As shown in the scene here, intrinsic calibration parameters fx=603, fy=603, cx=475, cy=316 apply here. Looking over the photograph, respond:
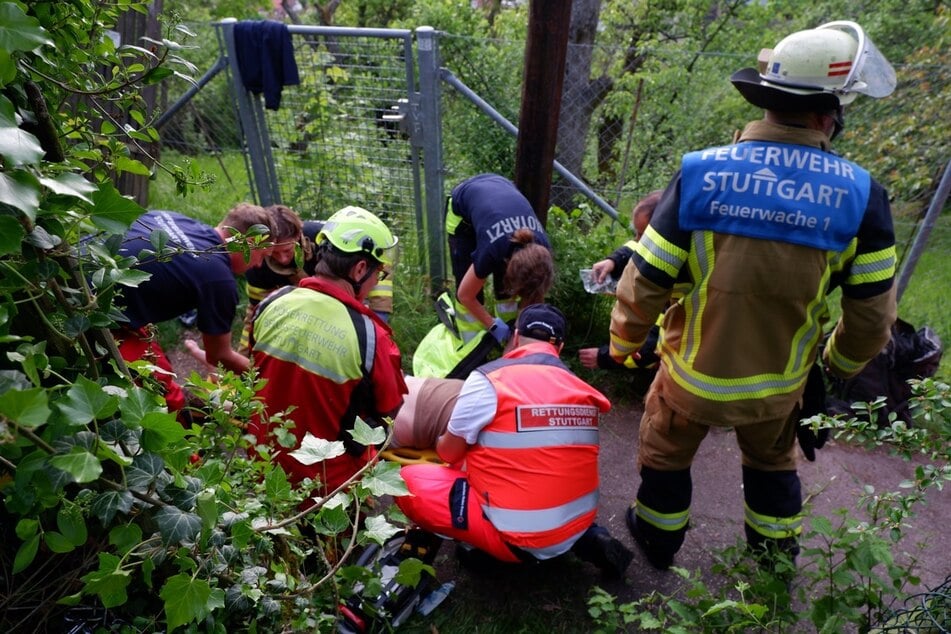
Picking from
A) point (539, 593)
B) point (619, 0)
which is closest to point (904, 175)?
point (619, 0)

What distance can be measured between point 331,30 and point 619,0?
425 centimetres

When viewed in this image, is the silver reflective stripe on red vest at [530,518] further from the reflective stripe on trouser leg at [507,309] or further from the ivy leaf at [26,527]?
the ivy leaf at [26,527]

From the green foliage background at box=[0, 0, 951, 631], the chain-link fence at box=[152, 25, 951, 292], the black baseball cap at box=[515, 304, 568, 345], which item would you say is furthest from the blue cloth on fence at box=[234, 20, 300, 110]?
the green foliage background at box=[0, 0, 951, 631]

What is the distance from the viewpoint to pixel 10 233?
620mm

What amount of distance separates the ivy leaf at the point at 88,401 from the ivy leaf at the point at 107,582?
9.4 inches

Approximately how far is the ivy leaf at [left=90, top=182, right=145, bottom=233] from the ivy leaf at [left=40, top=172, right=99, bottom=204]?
0.08 meters

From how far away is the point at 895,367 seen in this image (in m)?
3.66

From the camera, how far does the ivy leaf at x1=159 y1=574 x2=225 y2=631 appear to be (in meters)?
0.82

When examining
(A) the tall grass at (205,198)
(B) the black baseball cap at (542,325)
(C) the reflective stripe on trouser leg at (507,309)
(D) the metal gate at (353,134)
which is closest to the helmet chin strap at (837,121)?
(B) the black baseball cap at (542,325)

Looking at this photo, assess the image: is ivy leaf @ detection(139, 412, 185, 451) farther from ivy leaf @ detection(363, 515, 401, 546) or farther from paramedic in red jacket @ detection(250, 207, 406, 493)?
paramedic in red jacket @ detection(250, 207, 406, 493)

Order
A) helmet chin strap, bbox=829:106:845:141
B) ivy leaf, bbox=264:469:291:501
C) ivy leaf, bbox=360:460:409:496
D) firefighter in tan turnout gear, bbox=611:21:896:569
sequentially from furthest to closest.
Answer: helmet chin strap, bbox=829:106:845:141
firefighter in tan turnout gear, bbox=611:21:896:569
ivy leaf, bbox=264:469:291:501
ivy leaf, bbox=360:460:409:496

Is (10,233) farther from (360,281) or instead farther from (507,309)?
(507,309)

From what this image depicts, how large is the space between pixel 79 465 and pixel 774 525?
2665mm

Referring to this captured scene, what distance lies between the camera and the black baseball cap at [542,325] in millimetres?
2723
